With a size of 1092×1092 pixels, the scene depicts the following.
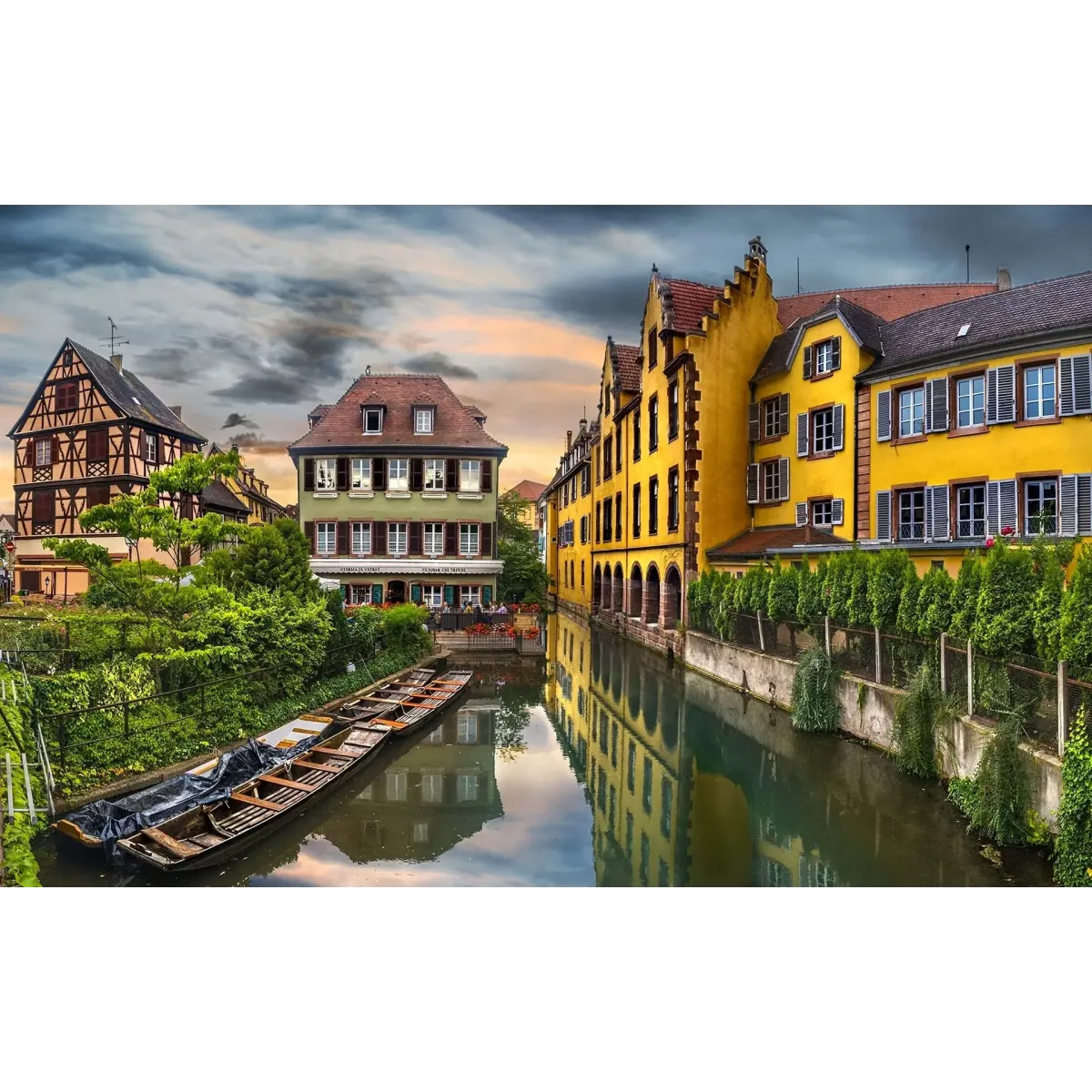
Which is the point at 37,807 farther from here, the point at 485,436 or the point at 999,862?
the point at 485,436

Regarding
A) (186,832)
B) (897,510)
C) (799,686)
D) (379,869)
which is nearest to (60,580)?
(186,832)

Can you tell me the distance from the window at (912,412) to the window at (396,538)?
1357 centimetres

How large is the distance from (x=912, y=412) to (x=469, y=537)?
12518mm

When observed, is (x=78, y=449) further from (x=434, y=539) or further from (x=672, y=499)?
(x=672, y=499)

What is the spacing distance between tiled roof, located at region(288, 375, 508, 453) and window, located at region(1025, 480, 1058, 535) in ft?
46.5

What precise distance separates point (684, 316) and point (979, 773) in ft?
50.7

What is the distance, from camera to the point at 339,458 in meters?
21.5

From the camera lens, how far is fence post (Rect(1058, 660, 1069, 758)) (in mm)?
5895

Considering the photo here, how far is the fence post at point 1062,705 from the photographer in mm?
5895

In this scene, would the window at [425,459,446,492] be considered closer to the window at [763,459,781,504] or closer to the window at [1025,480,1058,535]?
the window at [763,459,781,504]

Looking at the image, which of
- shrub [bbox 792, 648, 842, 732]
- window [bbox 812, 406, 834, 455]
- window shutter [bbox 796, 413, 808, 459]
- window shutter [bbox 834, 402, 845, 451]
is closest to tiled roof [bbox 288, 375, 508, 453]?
window shutter [bbox 796, 413, 808, 459]

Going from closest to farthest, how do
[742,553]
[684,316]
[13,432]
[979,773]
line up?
[979,773]
[13,432]
[742,553]
[684,316]

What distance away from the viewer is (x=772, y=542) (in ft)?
51.5

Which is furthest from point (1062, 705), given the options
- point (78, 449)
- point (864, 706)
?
point (78, 449)
